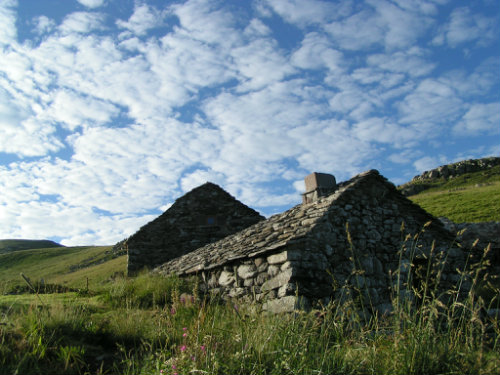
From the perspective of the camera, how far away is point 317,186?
10.8 meters

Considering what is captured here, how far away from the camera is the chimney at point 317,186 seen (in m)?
10.6

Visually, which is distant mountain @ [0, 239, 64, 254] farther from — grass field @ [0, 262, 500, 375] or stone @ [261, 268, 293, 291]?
grass field @ [0, 262, 500, 375]

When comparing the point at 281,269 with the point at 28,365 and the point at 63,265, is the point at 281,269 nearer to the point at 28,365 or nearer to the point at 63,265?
the point at 28,365

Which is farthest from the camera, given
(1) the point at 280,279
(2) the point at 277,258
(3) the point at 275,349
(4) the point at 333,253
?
(4) the point at 333,253

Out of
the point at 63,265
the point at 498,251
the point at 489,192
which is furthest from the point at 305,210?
the point at 63,265

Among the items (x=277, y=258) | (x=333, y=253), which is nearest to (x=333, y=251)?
(x=333, y=253)

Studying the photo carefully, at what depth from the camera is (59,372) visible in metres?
3.95

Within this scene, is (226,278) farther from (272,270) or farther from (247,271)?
(272,270)

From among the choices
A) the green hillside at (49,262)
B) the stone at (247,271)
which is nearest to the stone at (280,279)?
the stone at (247,271)

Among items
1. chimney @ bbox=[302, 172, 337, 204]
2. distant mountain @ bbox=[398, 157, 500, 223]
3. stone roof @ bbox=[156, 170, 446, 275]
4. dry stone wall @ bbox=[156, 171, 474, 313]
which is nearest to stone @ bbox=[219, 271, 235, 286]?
dry stone wall @ bbox=[156, 171, 474, 313]

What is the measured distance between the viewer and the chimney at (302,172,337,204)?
34.9 ft

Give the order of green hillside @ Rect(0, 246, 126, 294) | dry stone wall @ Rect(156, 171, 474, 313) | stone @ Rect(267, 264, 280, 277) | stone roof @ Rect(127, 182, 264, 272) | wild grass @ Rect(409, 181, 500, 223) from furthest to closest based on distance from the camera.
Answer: green hillside @ Rect(0, 246, 126, 294)
wild grass @ Rect(409, 181, 500, 223)
stone roof @ Rect(127, 182, 264, 272)
stone @ Rect(267, 264, 280, 277)
dry stone wall @ Rect(156, 171, 474, 313)

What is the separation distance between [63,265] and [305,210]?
4067 cm

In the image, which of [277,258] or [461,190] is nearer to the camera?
[277,258]
